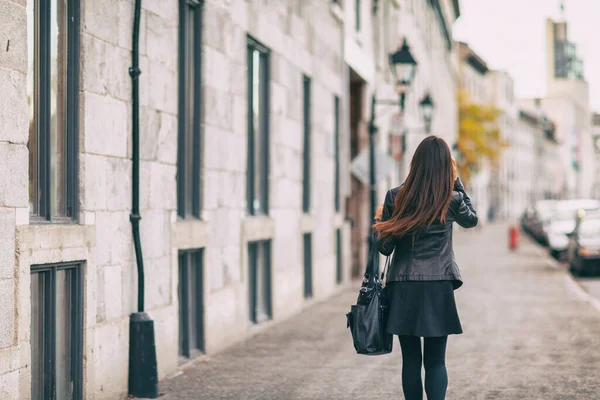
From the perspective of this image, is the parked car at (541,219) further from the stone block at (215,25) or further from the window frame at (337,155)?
the stone block at (215,25)

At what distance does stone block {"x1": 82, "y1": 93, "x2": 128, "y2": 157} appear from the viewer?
23.5 ft

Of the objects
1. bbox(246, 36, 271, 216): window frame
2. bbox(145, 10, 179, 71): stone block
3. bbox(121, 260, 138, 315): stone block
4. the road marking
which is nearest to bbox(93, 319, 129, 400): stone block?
bbox(121, 260, 138, 315): stone block

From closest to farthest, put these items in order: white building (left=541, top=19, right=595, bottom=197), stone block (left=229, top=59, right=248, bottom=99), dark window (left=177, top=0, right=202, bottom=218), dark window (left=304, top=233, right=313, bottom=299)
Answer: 1. dark window (left=177, top=0, right=202, bottom=218)
2. stone block (left=229, top=59, right=248, bottom=99)
3. dark window (left=304, top=233, right=313, bottom=299)
4. white building (left=541, top=19, right=595, bottom=197)

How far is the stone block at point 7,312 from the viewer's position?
19.2 feet

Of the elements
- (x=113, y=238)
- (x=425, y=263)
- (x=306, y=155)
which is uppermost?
(x=306, y=155)

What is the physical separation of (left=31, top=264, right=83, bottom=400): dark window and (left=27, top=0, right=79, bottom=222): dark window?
15.2 inches

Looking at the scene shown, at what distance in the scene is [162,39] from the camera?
28.8 feet

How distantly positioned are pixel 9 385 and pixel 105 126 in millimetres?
2239

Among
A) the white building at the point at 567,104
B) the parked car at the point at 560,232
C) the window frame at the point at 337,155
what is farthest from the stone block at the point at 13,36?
the white building at the point at 567,104

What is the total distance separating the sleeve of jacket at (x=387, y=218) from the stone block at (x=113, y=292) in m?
2.34

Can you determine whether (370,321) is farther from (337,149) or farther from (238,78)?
(337,149)

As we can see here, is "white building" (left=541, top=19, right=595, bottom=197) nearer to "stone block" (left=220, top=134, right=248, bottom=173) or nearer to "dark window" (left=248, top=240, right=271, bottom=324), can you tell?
"dark window" (left=248, top=240, right=271, bottom=324)

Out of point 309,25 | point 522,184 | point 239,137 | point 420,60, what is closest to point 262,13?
point 239,137

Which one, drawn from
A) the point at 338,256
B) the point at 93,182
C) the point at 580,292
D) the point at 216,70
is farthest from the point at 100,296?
the point at 580,292
